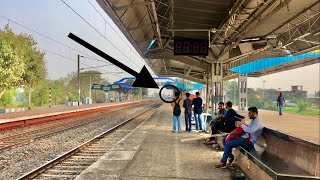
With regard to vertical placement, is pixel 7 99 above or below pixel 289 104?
below

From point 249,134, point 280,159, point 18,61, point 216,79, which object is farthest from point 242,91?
point 280,159

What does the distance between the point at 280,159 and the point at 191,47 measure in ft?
31.6

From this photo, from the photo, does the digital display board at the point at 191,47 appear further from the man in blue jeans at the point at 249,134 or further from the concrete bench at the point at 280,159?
the man in blue jeans at the point at 249,134

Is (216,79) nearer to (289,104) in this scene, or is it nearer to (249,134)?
(249,134)

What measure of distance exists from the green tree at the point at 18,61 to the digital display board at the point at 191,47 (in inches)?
894

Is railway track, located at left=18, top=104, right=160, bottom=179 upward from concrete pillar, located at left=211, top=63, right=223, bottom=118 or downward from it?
downward

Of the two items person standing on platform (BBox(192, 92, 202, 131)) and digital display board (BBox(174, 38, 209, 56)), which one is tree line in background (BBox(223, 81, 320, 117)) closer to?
person standing on platform (BBox(192, 92, 202, 131))

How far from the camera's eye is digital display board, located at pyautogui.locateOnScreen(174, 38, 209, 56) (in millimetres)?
15695

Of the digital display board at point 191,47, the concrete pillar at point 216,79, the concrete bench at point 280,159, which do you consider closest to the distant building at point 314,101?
the concrete bench at point 280,159

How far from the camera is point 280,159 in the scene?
6.88m

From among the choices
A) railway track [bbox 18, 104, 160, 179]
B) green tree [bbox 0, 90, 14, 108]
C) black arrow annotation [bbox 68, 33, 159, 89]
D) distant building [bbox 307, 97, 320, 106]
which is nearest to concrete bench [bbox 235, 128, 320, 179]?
distant building [bbox 307, 97, 320, 106]

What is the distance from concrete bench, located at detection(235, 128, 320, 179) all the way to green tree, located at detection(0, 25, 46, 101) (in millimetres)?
29939

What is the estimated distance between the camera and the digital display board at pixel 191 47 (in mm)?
15695

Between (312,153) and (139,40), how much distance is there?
14570mm
